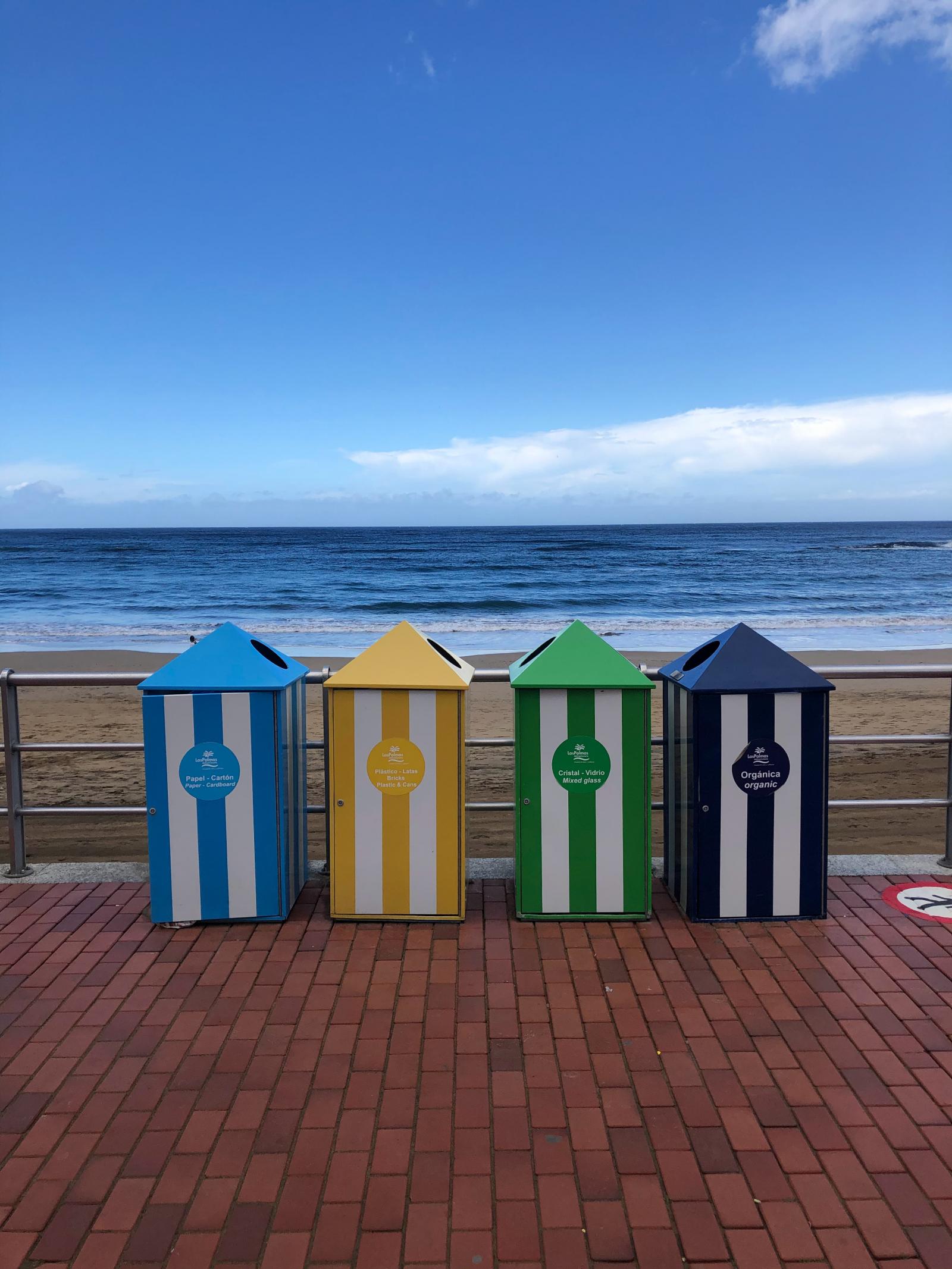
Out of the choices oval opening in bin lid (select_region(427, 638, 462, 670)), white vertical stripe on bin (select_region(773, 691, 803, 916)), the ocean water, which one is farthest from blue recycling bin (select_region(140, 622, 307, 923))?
the ocean water

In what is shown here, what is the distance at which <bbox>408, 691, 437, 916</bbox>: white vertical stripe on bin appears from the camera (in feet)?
13.0

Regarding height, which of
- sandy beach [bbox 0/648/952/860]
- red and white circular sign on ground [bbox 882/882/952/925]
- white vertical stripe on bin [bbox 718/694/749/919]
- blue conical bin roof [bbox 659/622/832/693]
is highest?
blue conical bin roof [bbox 659/622/832/693]

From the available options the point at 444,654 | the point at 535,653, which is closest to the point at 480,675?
the point at 444,654

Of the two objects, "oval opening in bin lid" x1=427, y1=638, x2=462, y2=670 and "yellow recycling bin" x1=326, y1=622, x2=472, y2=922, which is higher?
"oval opening in bin lid" x1=427, y1=638, x2=462, y2=670

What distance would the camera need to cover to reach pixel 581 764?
3992 mm

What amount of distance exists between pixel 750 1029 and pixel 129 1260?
219 centimetres

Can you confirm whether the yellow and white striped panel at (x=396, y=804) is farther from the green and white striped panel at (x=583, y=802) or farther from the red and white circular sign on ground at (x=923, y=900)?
the red and white circular sign on ground at (x=923, y=900)

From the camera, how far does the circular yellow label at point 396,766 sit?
13.1 feet

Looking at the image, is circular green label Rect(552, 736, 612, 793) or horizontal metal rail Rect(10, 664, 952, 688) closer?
circular green label Rect(552, 736, 612, 793)

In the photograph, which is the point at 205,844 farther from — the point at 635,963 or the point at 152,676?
the point at 635,963

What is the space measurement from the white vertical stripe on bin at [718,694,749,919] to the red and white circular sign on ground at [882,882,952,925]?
851mm

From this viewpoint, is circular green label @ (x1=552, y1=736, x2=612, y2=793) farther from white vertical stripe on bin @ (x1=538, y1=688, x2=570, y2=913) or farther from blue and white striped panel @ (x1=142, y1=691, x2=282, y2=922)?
blue and white striped panel @ (x1=142, y1=691, x2=282, y2=922)

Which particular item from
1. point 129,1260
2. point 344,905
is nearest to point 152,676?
point 344,905

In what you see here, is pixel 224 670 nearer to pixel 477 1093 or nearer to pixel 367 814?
pixel 367 814
